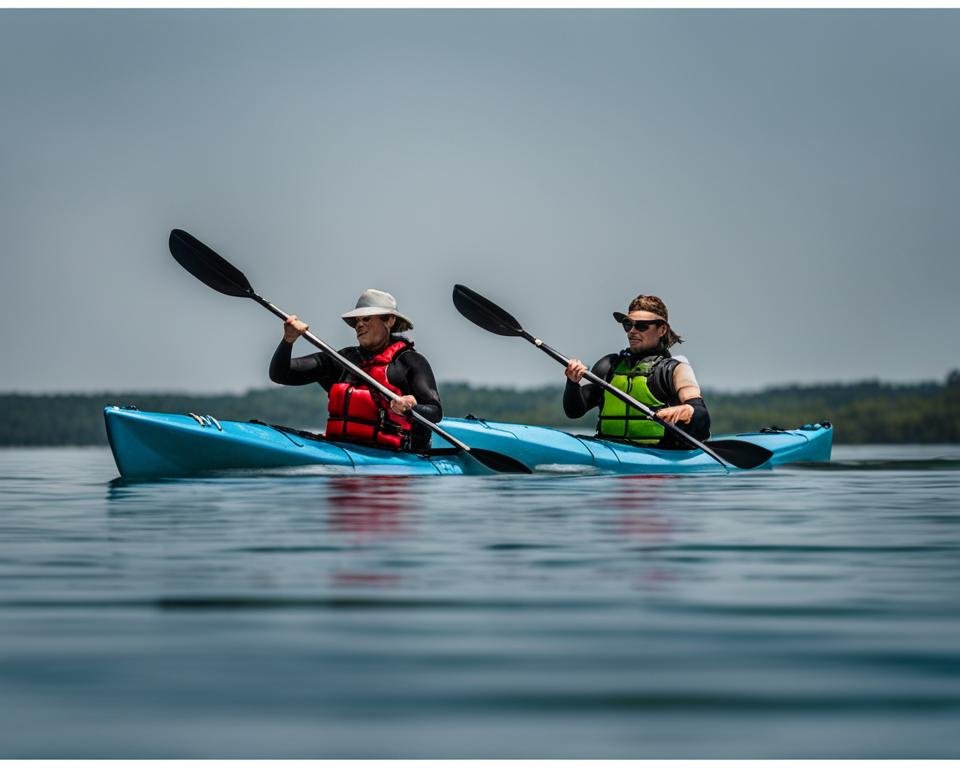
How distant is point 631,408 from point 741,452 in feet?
3.91

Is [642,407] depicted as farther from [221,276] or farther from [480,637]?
[480,637]

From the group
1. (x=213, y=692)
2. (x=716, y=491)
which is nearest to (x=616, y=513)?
(x=716, y=491)

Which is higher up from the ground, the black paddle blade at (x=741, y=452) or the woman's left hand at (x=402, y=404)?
the woman's left hand at (x=402, y=404)

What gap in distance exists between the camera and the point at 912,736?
280cm

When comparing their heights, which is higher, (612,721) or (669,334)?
(669,334)

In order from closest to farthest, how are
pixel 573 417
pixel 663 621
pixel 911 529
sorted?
pixel 663 621 < pixel 911 529 < pixel 573 417

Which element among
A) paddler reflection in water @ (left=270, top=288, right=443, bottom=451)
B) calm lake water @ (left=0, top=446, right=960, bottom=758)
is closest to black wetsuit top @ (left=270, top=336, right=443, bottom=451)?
paddler reflection in water @ (left=270, top=288, right=443, bottom=451)

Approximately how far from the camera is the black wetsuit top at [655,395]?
441 inches

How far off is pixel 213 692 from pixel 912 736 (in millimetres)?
1405

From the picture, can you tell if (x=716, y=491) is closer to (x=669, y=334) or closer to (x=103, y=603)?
(x=669, y=334)

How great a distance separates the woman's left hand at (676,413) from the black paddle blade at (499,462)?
109cm

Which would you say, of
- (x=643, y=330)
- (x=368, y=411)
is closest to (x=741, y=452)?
(x=643, y=330)

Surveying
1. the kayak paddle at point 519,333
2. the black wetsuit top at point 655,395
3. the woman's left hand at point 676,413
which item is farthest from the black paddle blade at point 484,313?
the woman's left hand at point 676,413

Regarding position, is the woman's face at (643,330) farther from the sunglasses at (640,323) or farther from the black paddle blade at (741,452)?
the black paddle blade at (741,452)
